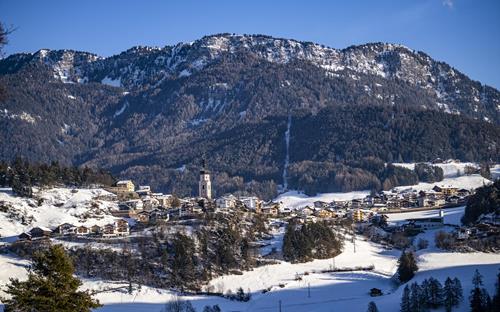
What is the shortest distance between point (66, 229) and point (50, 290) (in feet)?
196

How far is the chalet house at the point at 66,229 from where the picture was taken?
78.9 meters

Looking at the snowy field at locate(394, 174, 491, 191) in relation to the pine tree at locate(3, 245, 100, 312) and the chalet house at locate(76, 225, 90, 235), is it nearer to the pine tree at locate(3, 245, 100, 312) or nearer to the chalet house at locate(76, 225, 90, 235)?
the chalet house at locate(76, 225, 90, 235)

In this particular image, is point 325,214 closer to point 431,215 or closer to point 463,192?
point 431,215

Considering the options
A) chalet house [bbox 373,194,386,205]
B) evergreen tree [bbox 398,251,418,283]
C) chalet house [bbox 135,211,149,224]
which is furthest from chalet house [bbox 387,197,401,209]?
evergreen tree [bbox 398,251,418,283]

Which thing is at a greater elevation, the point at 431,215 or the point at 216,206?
the point at 216,206

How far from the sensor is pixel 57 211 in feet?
288

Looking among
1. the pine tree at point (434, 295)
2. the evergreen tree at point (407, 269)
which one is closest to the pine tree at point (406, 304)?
the pine tree at point (434, 295)

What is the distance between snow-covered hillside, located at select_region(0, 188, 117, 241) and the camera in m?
82.0

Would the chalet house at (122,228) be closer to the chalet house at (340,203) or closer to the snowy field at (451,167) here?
the chalet house at (340,203)

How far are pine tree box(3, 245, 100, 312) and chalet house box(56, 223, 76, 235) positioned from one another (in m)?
58.0

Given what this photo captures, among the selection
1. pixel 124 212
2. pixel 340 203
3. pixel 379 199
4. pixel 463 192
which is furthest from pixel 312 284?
pixel 463 192

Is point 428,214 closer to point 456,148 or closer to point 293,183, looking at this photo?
point 293,183

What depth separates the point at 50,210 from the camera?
8788 cm

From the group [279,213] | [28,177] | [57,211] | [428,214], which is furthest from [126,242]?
→ [428,214]
